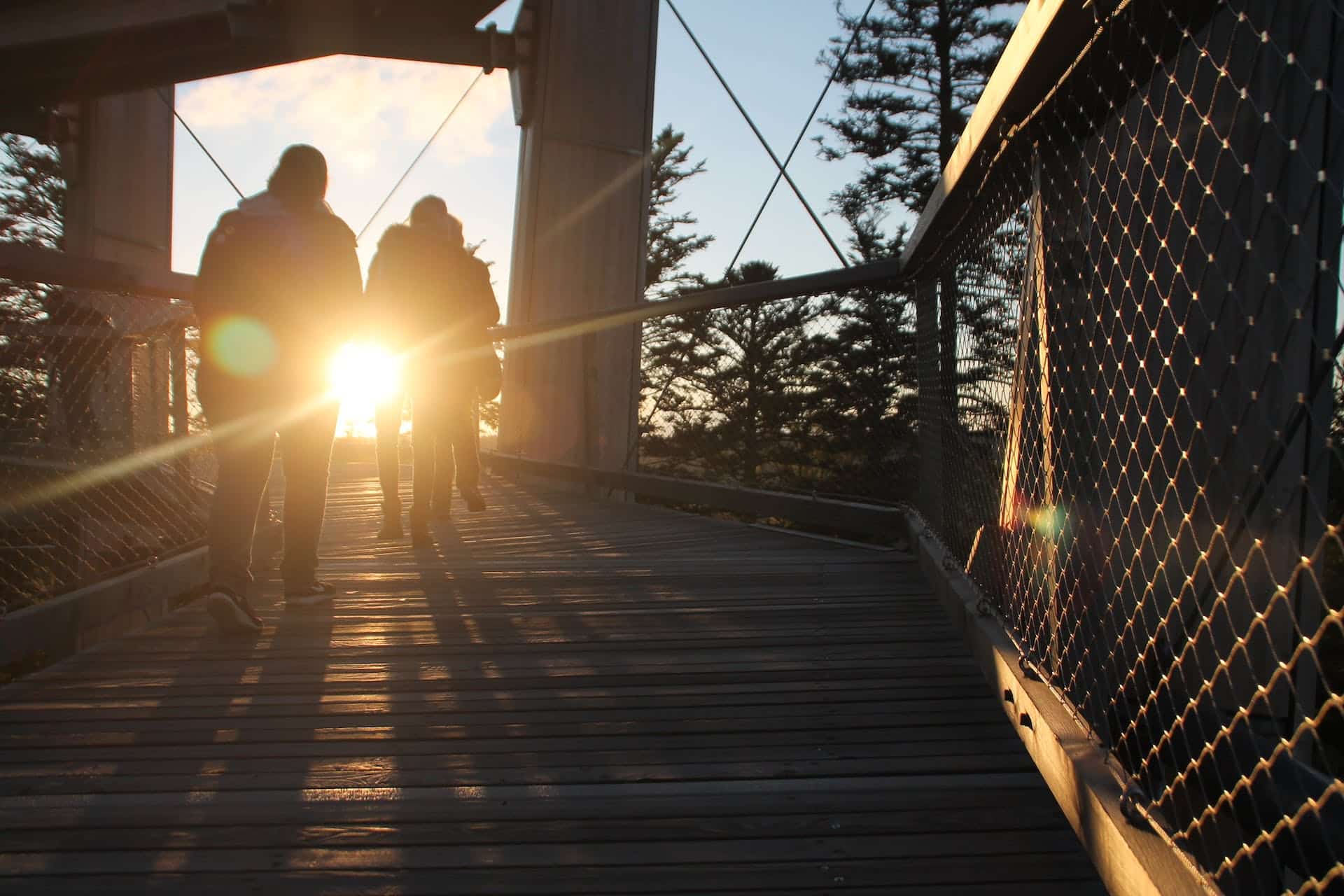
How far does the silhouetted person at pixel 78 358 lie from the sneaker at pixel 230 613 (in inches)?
45.2

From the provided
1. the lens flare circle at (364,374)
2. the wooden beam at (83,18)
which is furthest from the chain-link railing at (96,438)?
the wooden beam at (83,18)

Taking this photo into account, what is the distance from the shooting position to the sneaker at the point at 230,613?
9.42ft

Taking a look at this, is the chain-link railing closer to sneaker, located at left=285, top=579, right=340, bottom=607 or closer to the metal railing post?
sneaker, located at left=285, top=579, right=340, bottom=607

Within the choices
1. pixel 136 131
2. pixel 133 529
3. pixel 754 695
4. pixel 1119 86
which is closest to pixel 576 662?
pixel 754 695

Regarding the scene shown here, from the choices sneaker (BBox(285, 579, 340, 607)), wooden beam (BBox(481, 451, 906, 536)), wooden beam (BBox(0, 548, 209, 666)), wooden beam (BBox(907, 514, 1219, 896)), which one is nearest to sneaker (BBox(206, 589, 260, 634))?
wooden beam (BBox(0, 548, 209, 666))

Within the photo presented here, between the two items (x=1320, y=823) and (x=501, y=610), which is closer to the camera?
(x=1320, y=823)

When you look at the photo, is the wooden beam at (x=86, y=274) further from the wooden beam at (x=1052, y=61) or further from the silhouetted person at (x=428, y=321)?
the wooden beam at (x=1052, y=61)

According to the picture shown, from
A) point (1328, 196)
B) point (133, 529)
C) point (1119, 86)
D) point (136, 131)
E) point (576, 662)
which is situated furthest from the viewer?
point (136, 131)

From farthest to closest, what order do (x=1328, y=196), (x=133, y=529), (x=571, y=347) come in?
(x=571, y=347)
(x=133, y=529)
(x=1328, y=196)

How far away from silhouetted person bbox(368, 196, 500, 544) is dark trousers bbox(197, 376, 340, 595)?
1291mm

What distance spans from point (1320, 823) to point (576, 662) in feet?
5.48

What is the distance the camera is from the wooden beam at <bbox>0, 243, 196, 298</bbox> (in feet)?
9.64

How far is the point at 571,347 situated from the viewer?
834 centimetres

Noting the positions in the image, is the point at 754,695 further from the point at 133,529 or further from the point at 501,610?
the point at 133,529
